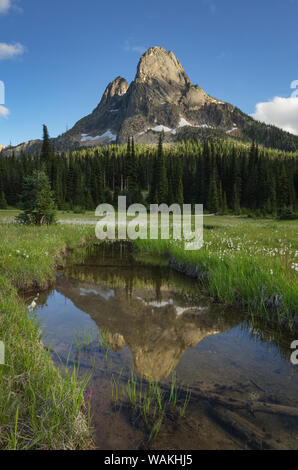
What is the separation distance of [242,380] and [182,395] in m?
1.12

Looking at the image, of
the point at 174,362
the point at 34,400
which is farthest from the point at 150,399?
the point at 34,400

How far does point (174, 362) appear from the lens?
4707 mm

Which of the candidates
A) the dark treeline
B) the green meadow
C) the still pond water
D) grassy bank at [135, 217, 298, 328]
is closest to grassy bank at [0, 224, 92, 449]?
the green meadow

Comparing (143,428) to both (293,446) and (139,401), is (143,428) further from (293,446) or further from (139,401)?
(293,446)

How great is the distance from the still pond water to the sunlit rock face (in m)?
0.02

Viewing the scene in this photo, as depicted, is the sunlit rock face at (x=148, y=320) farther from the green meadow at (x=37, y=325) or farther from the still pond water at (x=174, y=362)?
the green meadow at (x=37, y=325)

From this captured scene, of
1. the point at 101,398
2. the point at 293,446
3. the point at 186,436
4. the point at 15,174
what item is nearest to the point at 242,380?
the point at 293,446

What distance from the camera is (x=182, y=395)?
376 cm

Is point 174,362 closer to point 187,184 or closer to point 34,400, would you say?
point 34,400

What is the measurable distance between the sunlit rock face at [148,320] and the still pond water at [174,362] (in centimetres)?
2

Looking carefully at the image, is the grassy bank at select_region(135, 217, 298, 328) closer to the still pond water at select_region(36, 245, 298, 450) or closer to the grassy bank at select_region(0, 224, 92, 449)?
the still pond water at select_region(36, 245, 298, 450)

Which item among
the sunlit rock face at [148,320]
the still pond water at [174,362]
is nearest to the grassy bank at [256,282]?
the still pond water at [174,362]

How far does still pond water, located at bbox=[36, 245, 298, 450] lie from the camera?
123 inches
